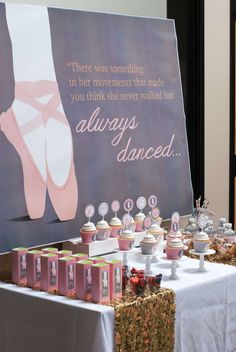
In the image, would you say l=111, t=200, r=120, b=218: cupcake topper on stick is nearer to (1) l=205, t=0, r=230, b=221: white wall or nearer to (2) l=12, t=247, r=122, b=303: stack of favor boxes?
(2) l=12, t=247, r=122, b=303: stack of favor boxes

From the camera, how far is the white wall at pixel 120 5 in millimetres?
4577

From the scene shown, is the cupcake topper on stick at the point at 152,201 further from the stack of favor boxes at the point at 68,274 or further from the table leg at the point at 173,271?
the stack of favor boxes at the point at 68,274

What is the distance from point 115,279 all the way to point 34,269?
413 millimetres

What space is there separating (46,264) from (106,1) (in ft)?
7.27

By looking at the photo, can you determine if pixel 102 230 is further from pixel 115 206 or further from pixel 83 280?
pixel 83 280

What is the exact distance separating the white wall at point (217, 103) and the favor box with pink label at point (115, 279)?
8.60ft

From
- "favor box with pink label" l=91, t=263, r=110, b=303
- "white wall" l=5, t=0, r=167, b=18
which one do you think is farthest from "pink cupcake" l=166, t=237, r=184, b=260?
"white wall" l=5, t=0, r=167, b=18

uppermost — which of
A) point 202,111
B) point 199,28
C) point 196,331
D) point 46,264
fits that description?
point 199,28

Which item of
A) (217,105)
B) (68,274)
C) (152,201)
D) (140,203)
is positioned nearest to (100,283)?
(68,274)

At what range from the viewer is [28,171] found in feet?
12.2

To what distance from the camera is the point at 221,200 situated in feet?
19.5

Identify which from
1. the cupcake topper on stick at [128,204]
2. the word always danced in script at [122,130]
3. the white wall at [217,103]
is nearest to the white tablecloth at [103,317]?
the cupcake topper on stick at [128,204]

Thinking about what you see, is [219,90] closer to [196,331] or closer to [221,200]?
[221,200]

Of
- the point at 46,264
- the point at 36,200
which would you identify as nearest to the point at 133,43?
the point at 36,200
